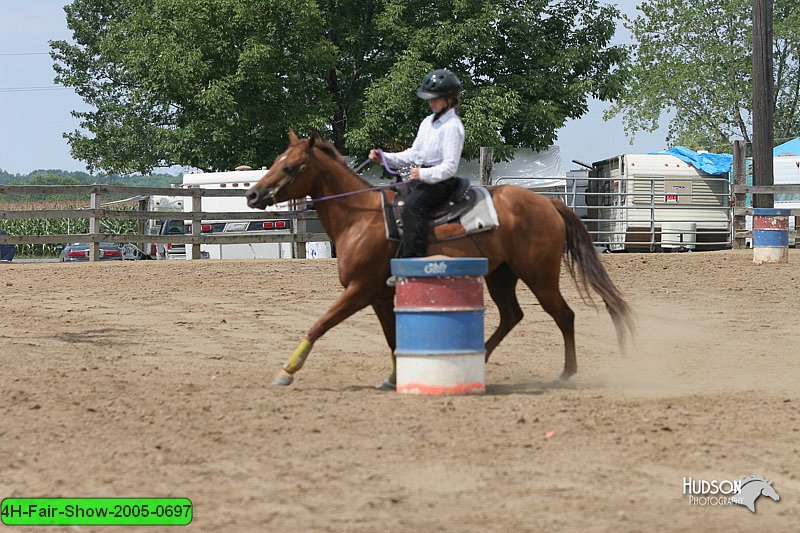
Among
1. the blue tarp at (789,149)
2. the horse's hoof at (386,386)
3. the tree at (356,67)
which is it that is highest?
the tree at (356,67)

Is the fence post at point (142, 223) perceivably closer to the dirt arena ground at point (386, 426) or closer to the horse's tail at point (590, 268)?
the dirt arena ground at point (386, 426)

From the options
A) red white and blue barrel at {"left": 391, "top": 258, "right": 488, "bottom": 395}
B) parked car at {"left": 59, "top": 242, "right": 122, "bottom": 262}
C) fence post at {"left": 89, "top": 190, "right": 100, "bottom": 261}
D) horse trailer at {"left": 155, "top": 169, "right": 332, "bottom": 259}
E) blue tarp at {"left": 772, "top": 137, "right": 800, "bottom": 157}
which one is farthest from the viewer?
blue tarp at {"left": 772, "top": 137, "right": 800, "bottom": 157}

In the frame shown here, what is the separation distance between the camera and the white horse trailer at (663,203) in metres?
28.2

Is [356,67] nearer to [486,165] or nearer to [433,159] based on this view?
[486,165]

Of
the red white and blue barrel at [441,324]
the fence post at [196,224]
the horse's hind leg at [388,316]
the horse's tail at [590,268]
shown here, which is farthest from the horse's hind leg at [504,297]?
the fence post at [196,224]

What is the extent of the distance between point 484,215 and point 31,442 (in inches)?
159

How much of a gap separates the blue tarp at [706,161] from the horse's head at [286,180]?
943 inches

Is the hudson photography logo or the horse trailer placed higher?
the horse trailer

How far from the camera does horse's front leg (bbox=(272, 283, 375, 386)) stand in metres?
8.56

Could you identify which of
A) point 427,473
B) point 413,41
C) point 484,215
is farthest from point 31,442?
point 413,41

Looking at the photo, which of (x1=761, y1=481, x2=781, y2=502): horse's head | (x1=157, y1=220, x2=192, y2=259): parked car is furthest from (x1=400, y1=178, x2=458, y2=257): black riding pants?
(x1=157, y1=220, x2=192, y2=259): parked car

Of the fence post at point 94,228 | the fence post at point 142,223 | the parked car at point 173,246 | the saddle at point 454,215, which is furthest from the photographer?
the parked car at point 173,246

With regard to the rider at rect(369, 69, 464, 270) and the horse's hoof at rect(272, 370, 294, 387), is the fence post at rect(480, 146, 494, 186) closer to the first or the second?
the rider at rect(369, 69, 464, 270)

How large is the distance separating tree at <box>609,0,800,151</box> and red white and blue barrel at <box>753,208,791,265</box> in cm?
3597
